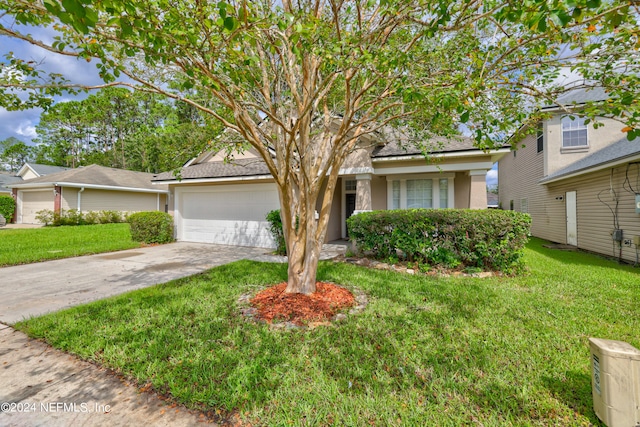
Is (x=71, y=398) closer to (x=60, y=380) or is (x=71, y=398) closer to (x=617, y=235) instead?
(x=60, y=380)

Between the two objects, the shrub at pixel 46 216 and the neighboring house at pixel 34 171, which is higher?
the neighboring house at pixel 34 171

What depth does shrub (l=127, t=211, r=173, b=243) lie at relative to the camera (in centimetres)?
1123

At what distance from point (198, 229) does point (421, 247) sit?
975 centimetres

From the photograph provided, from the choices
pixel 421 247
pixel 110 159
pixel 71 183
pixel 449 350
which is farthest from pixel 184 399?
pixel 110 159

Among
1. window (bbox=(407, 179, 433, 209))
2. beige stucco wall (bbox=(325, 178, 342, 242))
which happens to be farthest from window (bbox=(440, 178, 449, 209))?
beige stucco wall (bbox=(325, 178, 342, 242))

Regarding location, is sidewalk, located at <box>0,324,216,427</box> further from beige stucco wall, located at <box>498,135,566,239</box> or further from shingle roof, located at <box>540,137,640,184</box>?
beige stucco wall, located at <box>498,135,566,239</box>

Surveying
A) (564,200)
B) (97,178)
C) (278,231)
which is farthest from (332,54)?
(97,178)

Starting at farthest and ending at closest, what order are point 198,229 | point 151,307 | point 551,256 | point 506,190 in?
point 506,190, point 198,229, point 551,256, point 151,307

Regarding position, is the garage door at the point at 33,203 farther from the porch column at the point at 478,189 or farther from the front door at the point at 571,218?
the front door at the point at 571,218

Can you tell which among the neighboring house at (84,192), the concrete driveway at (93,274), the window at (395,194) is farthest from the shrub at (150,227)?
the neighboring house at (84,192)

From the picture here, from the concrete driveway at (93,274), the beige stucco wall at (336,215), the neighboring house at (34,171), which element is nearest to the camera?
the concrete driveway at (93,274)

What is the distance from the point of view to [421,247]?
689 centimetres

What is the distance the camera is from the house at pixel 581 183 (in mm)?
7930

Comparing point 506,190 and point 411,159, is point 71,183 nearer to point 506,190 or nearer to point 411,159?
point 411,159
